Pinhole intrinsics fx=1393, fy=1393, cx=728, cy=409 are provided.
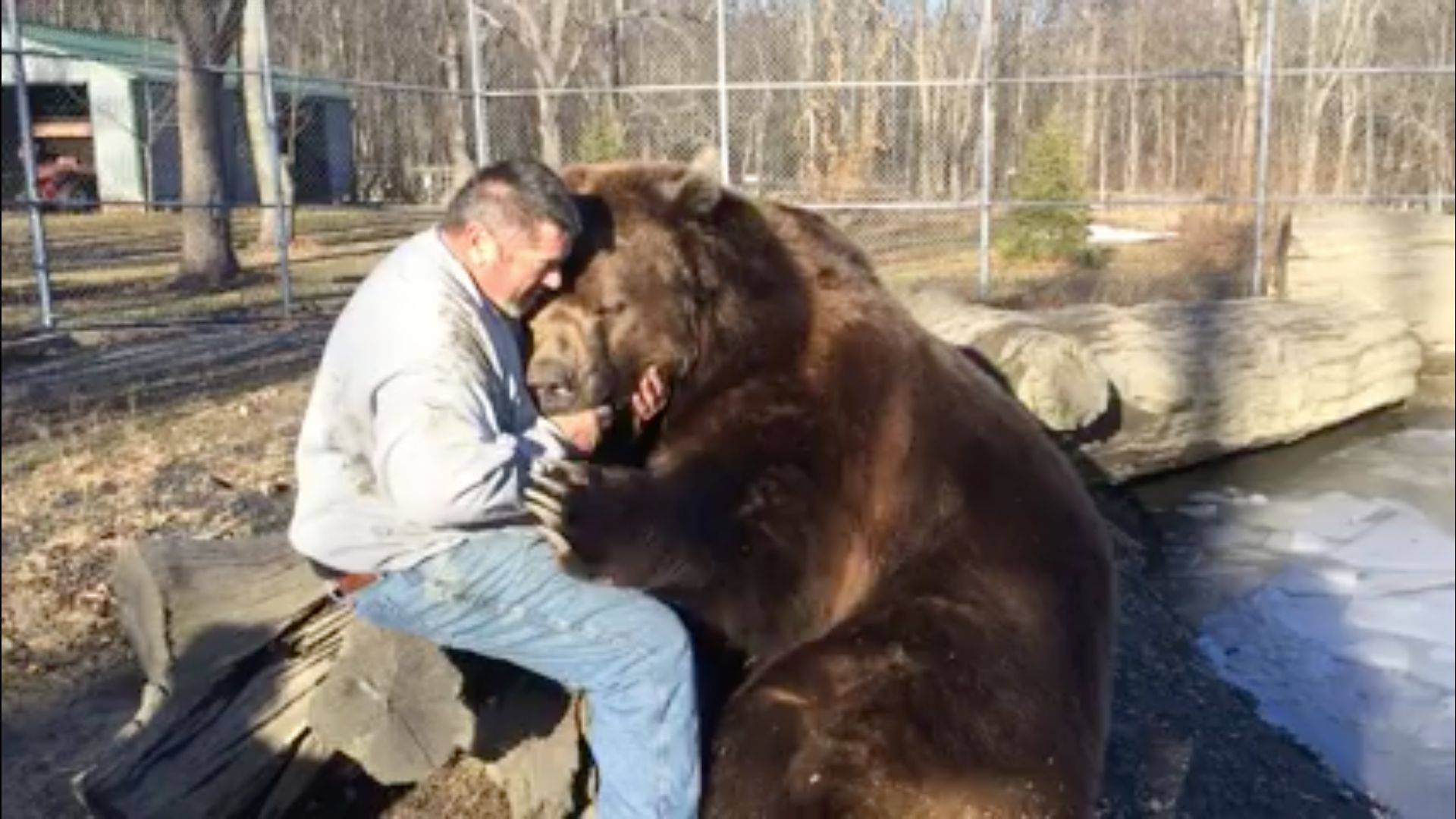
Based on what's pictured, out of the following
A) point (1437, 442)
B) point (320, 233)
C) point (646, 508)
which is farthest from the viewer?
point (320, 233)

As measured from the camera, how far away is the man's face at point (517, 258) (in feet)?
10.0

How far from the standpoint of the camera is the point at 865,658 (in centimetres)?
311

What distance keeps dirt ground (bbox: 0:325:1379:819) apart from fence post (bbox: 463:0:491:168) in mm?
4088

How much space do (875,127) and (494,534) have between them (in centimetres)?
1089

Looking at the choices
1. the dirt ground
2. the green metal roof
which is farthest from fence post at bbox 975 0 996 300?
the green metal roof

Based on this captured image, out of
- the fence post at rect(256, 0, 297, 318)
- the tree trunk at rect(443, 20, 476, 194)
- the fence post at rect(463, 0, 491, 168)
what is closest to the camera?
the fence post at rect(256, 0, 297, 318)

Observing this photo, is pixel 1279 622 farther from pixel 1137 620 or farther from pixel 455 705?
pixel 455 705

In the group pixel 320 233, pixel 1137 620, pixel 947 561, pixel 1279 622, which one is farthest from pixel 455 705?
pixel 320 233

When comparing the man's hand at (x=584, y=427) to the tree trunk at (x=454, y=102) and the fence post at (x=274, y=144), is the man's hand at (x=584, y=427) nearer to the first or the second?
the fence post at (x=274, y=144)

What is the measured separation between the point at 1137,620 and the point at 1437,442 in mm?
4828

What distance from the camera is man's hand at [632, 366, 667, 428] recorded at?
343 cm

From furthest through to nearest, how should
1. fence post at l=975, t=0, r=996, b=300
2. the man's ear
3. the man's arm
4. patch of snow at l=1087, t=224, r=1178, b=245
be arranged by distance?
patch of snow at l=1087, t=224, r=1178, b=245 < fence post at l=975, t=0, r=996, b=300 < the man's ear < the man's arm

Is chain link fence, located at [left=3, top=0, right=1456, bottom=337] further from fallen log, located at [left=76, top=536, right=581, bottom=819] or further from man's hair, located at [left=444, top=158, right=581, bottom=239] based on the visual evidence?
man's hair, located at [left=444, top=158, right=581, bottom=239]

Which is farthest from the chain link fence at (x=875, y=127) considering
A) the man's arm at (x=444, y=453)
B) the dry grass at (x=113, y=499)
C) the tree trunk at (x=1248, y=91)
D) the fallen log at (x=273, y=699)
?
the man's arm at (x=444, y=453)
